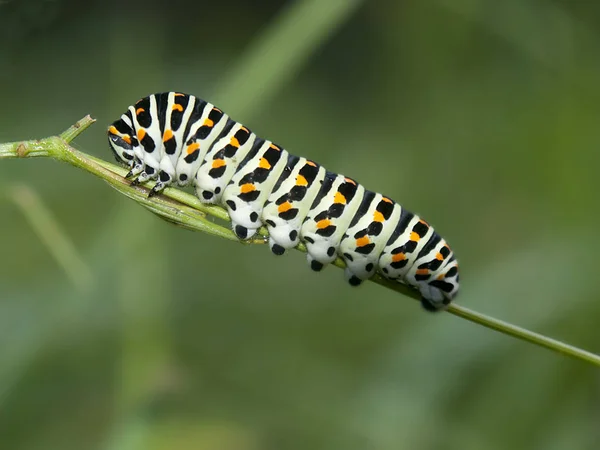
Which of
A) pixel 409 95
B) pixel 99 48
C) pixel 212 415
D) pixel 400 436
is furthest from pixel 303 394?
pixel 99 48

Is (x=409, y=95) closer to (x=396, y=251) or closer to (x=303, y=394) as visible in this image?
(x=303, y=394)

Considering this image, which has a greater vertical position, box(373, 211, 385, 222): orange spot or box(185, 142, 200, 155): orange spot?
box(373, 211, 385, 222): orange spot

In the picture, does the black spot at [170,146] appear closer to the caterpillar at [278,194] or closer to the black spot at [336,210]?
the caterpillar at [278,194]

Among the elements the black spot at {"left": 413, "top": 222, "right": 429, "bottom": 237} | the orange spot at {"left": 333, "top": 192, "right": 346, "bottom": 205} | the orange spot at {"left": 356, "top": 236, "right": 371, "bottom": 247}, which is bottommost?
the orange spot at {"left": 356, "top": 236, "right": 371, "bottom": 247}

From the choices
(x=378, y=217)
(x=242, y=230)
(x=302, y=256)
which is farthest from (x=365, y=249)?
(x=302, y=256)

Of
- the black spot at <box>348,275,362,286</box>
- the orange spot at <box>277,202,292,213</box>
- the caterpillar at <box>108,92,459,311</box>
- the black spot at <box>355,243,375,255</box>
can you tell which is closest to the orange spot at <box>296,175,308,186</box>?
the caterpillar at <box>108,92,459,311</box>

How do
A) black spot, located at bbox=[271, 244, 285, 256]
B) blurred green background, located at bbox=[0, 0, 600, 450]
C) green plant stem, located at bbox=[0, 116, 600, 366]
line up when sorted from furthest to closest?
blurred green background, located at bbox=[0, 0, 600, 450], black spot, located at bbox=[271, 244, 285, 256], green plant stem, located at bbox=[0, 116, 600, 366]

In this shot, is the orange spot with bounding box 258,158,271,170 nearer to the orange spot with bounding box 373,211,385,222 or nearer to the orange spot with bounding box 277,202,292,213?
the orange spot with bounding box 277,202,292,213
